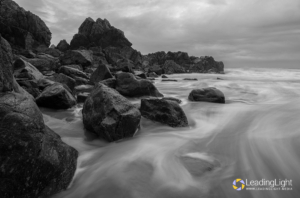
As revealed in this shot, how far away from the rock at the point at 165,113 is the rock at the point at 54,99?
2.35 m

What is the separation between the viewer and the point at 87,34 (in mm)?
56094

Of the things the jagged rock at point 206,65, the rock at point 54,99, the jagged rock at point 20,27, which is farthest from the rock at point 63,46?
the rock at point 54,99

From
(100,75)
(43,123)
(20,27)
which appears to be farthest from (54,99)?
(20,27)

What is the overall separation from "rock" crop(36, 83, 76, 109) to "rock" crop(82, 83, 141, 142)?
1621 mm

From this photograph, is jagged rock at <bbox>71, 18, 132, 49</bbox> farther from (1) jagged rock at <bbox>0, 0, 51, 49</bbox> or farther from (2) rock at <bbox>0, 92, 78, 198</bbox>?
(2) rock at <bbox>0, 92, 78, 198</bbox>

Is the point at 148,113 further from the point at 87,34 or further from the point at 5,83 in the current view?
the point at 87,34

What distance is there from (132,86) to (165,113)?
3358 millimetres

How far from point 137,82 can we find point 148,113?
3137 mm

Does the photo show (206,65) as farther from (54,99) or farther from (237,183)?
(237,183)

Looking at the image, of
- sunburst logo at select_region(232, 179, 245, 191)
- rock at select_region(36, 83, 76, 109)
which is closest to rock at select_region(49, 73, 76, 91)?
rock at select_region(36, 83, 76, 109)

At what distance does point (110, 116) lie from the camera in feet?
10.7

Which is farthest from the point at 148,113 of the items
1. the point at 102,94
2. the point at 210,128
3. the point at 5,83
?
the point at 5,83

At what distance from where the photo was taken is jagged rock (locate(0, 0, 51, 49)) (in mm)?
34428

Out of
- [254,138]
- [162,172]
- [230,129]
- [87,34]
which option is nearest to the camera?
[162,172]
